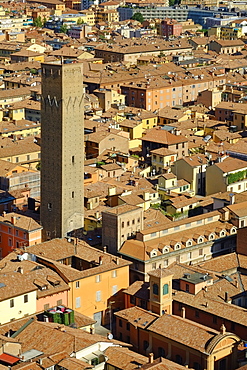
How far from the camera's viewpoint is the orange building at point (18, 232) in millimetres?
49438

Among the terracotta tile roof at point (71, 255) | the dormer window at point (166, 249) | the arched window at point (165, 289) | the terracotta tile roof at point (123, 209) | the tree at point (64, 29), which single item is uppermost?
the terracotta tile roof at point (123, 209)

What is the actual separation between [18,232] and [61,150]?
15.0ft

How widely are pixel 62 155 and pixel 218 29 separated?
88.3 metres

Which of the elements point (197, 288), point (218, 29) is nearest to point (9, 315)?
point (197, 288)

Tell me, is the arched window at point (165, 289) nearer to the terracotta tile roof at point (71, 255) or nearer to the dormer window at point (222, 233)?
the terracotta tile roof at point (71, 255)

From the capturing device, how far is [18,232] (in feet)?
163

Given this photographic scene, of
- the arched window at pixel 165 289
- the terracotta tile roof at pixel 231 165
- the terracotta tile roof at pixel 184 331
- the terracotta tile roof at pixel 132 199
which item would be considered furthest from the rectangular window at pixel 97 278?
the terracotta tile roof at pixel 231 165

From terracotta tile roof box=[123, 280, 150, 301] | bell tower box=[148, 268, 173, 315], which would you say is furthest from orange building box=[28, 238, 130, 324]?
bell tower box=[148, 268, 173, 315]

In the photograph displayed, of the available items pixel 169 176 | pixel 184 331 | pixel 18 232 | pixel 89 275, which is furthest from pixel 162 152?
pixel 184 331

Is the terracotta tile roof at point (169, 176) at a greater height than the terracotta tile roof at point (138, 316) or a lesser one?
greater

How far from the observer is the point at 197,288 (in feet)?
139

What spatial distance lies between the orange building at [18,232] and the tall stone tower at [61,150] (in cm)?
109

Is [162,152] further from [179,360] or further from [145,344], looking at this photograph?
[179,360]

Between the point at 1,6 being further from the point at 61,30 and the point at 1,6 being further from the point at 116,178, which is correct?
the point at 116,178
